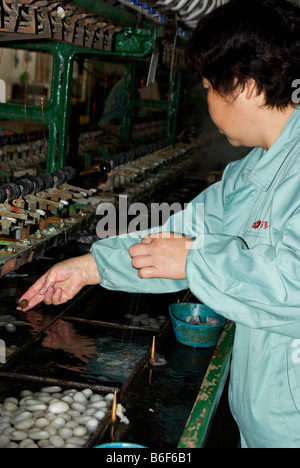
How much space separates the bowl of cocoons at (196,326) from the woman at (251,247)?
71 centimetres

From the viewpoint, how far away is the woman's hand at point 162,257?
1060mm

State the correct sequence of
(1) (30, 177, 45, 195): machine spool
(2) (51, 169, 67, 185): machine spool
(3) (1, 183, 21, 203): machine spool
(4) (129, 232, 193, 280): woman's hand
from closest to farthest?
A: (4) (129, 232, 193, 280): woman's hand
(3) (1, 183, 21, 203): machine spool
(1) (30, 177, 45, 195): machine spool
(2) (51, 169, 67, 185): machine spool

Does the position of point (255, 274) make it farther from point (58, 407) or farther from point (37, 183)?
point (37, 183)

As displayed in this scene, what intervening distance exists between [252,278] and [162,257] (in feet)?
0.69

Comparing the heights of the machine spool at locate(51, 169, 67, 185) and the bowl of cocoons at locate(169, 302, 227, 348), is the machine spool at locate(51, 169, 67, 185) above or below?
above

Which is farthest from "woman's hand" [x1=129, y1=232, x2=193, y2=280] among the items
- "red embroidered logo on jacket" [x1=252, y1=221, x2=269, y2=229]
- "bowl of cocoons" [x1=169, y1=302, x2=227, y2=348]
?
"bowl of cocoons" [x1=169, y1=302, x2=227, y2=348]

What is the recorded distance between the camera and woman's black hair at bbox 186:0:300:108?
43.5 inches

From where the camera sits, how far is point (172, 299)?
286 centimetres

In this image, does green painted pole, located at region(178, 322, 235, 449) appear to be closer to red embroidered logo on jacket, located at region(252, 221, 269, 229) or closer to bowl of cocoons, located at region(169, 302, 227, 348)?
bowl of cocoons, located at region(169, 302, 227, 348)

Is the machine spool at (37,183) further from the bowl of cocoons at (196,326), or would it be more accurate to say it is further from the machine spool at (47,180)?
the bowl of cocoons at (196,326)

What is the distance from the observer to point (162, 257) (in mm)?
1065

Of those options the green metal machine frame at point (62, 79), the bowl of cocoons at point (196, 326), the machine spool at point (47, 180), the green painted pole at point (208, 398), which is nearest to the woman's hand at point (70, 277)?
the green painted pole at point (208, 398)

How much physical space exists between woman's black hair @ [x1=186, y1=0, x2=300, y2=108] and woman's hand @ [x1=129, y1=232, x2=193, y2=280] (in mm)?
413

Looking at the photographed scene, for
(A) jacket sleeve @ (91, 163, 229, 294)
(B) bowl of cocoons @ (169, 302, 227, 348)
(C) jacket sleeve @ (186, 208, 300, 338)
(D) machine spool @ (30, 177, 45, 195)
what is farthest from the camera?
(D) machine spool @ (30, 177, 45, 195)
